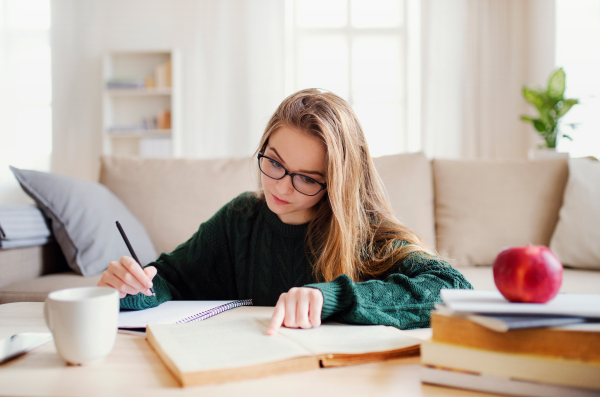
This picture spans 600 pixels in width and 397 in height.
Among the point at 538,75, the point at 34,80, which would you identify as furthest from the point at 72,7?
the point at 538,75

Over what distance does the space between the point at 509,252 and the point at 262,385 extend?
30 centimetres

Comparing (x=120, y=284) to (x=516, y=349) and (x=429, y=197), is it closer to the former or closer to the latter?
(x=516, y=349)

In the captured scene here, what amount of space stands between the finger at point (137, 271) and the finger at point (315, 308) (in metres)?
0.29

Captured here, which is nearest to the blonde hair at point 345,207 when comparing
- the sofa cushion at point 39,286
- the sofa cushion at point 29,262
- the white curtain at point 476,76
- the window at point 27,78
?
the sofa cushion at point 39,286

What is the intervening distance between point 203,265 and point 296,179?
14.2 inches

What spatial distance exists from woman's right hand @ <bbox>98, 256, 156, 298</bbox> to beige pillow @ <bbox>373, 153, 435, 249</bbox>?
3.98 ft

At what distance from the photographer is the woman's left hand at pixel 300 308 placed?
2.15 ft

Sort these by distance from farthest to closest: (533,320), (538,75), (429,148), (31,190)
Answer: (429,148) < (538,75) < (31,190) < (533,320)

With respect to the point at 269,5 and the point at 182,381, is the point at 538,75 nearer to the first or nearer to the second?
the point at 269,5

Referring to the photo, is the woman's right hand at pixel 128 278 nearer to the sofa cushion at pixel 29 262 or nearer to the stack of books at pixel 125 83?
the sofa cushion at pixel 29 262

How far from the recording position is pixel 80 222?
164 centimetres

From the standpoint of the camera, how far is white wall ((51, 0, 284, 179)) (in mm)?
4621

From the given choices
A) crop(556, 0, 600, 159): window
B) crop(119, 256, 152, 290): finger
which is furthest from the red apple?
crop(556, 0, 600, 159): window

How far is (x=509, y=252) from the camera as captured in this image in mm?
511
